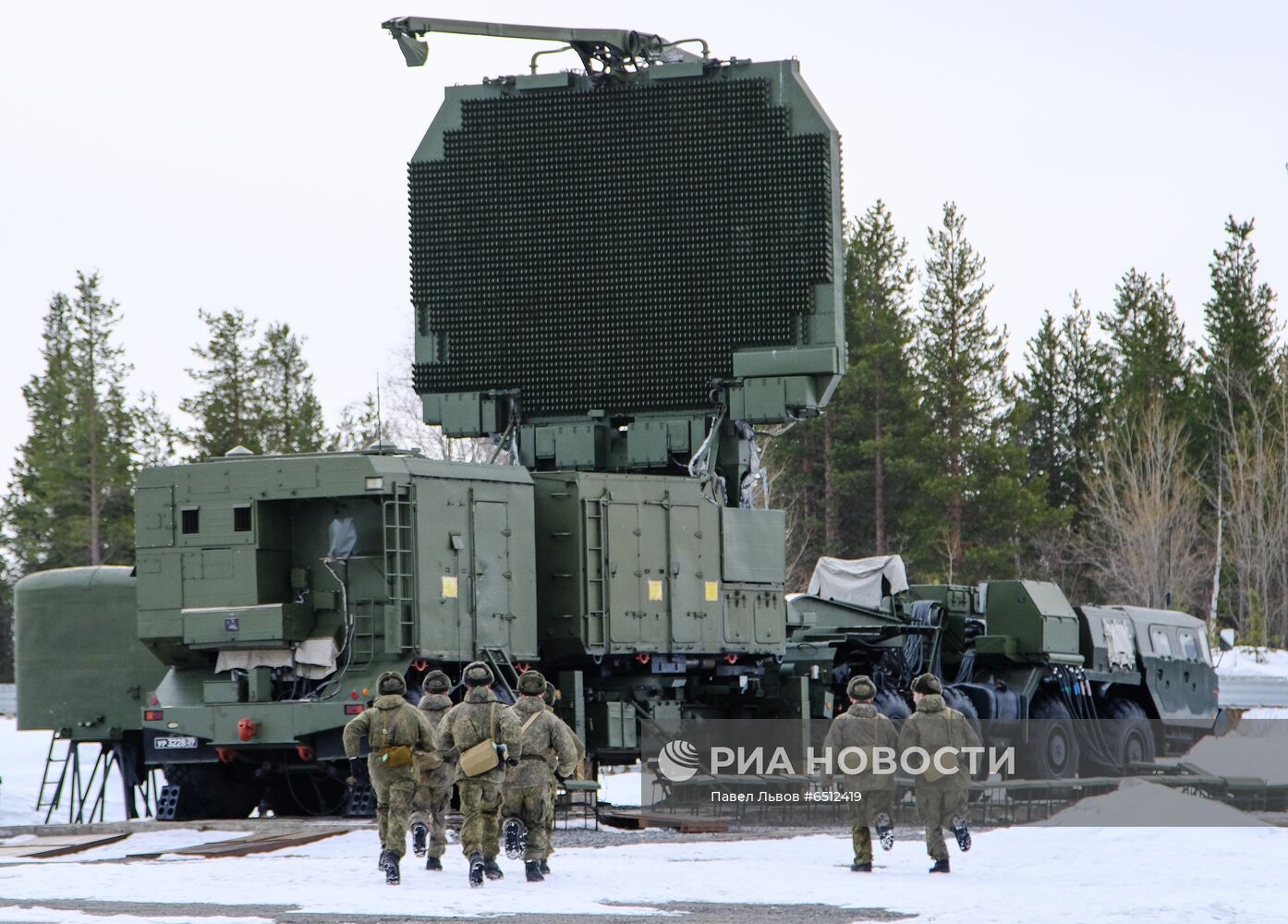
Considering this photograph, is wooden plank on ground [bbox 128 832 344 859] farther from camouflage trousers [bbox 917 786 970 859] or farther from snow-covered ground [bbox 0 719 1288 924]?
camouflage trousers [bbox 917 786 970 859]

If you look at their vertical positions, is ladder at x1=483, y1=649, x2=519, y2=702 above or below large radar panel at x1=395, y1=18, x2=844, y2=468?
below

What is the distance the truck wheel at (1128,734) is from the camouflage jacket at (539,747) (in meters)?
12.1

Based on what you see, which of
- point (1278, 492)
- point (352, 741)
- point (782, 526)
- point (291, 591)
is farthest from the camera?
point (1278, 492)

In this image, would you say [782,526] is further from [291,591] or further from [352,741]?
[352,741]

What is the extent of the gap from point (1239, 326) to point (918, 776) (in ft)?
162

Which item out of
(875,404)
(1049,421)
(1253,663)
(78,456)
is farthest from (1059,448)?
(78,456)

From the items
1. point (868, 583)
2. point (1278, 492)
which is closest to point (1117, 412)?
point (1278, 492)

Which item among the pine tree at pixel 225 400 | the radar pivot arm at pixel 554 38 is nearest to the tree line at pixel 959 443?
the pine tree at pixel 225 400

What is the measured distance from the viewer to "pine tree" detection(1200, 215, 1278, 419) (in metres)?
58.9

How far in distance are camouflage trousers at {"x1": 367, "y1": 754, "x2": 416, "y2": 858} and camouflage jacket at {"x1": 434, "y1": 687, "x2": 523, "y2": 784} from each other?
325mm

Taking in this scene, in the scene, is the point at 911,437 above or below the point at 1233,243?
below

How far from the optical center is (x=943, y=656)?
2298 cm

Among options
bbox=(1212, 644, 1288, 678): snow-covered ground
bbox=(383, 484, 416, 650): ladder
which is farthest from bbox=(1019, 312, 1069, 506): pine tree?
bbox=(383, 484, 416, 650): ladder

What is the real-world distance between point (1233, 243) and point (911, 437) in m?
14.2
